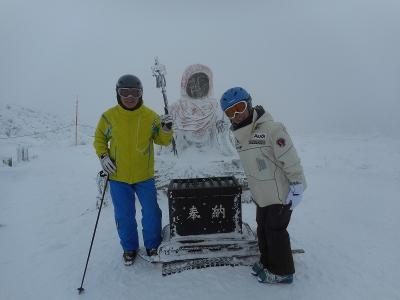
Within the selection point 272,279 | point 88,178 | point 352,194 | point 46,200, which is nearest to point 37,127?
point 88,178

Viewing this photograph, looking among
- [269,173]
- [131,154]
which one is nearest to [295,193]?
[269,173]

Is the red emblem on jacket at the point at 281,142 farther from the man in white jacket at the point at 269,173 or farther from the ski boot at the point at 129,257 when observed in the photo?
the ski boot at the point at 129,257

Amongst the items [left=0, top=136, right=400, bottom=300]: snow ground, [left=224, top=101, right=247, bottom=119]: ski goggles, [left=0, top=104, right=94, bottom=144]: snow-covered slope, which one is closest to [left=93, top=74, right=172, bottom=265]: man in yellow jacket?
[left=0, top=136, right=400, bottom=300]: snow ground

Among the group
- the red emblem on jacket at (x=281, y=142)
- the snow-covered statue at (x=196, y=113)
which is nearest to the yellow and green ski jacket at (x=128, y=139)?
the red emblem on jacket at (x=281, y=142)

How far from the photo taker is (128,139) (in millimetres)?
3309

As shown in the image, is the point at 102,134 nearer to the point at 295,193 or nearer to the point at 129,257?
the point at 129,257

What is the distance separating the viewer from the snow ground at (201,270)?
9.52 feet

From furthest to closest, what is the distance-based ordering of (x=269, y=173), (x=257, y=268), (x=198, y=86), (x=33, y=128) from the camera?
(x=33, y=128), (x=198, y=86), (x=257, y=268), (x=269, y=173)

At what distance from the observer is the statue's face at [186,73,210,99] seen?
19.5 feet

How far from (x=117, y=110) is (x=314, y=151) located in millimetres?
9898

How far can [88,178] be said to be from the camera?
8.20 metres

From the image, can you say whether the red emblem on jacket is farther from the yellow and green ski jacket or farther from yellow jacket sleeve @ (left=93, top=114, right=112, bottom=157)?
yellow jacket sleeve @ (left=93, top=114, right=112, bottom=157)

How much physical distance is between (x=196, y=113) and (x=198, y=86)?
1.73ft

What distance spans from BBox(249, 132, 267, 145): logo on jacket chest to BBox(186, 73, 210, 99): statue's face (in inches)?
128
